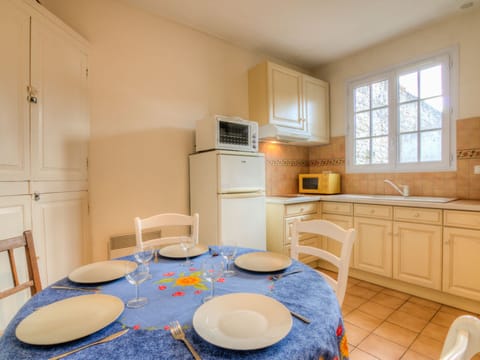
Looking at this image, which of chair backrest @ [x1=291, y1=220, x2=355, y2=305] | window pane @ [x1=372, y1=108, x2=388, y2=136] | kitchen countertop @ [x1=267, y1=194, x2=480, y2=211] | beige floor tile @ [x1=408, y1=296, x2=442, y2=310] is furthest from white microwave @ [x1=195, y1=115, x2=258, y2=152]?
beige floor tile @ [x1=408, y1=296, x2=442, y2=310]

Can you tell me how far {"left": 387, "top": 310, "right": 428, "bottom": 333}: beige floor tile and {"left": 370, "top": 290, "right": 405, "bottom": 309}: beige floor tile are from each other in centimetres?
12

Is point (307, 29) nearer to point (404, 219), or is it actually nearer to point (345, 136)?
point (345, 136)

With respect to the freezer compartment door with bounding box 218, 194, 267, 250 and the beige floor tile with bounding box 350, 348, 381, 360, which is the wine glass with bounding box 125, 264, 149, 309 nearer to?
the freezer compartment door with bounding box 218, 194, 267, 250

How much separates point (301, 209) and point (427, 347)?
150cm

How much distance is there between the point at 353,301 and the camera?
2.29 m

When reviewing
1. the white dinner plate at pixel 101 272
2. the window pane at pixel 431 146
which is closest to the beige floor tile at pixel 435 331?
the window pane at pixel 431 146

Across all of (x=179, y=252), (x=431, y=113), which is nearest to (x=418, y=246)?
(x=431, y=113)

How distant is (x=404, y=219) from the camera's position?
2.38m

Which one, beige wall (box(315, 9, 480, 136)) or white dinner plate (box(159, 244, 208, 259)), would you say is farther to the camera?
beige wall (box(315, 9, 480, 136))

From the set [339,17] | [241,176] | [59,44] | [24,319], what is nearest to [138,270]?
[24,319]

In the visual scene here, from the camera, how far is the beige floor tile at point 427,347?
1.60m

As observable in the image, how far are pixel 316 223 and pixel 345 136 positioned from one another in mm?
2433

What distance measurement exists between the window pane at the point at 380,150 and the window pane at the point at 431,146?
366 millimetres

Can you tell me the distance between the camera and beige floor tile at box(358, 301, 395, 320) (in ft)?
6.75
